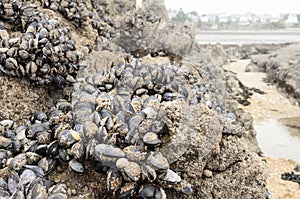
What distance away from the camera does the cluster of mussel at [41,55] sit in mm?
3191

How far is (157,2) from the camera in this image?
21.4 ft

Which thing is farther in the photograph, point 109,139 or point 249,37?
point 249,37

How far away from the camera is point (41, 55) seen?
129 inches

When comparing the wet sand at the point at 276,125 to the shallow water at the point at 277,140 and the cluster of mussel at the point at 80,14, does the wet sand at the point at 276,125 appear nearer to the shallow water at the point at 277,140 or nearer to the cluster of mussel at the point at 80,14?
the shallow water at the point at 277,140

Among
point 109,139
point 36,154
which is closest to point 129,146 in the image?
point 109,139

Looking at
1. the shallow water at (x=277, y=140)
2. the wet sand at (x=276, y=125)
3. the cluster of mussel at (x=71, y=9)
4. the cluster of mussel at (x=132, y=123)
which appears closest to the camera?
the cluster of mussel at (x=132, y=123)

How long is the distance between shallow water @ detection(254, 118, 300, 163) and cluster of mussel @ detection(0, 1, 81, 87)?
Answer: 5.57 m

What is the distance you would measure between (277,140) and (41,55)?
22.8 feet

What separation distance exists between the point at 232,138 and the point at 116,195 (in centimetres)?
93

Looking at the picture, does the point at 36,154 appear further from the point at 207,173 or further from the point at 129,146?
the point at 207,173

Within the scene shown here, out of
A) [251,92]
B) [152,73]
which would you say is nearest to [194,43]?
[152,73]

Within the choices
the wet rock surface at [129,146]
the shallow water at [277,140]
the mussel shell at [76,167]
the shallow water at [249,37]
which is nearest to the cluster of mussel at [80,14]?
the wet rock surface at [129,146]

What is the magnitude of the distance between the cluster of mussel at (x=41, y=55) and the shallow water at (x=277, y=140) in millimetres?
5568

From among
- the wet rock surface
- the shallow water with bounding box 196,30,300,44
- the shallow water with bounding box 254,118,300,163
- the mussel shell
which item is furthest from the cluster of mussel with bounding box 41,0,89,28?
the shallow water with bounding box 196,30,300,44
